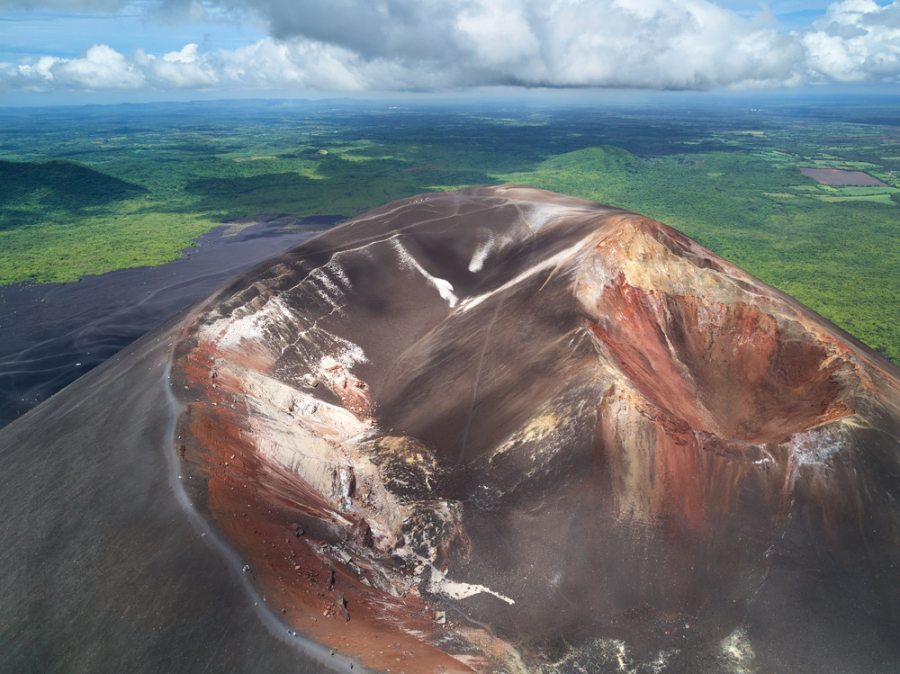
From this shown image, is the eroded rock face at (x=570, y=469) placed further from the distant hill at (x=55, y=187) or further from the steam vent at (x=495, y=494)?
the distant hill at (x=55, y=187)

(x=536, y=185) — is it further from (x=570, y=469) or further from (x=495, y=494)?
(x=495, y=494)

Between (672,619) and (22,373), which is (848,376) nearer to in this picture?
(672,619)

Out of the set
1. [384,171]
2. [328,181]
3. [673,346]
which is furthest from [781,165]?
[673,346]

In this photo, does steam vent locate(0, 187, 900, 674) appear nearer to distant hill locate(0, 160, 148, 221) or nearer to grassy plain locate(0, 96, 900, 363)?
grassy plain locate(0, 96, 900, 363)

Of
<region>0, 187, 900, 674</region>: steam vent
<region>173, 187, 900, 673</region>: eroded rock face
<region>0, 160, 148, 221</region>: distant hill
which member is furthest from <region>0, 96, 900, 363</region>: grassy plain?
<region>0, 187, 900, 674</region>: steam vent

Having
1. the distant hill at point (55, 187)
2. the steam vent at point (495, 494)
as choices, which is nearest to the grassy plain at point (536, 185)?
the distant hill at point (55, 187)

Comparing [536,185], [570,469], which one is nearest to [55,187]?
[536,185]

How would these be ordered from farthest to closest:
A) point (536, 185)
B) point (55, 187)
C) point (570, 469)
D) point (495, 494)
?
point (536, 185) → point (55, 187) → point (495, 494) → point (570, 469)
